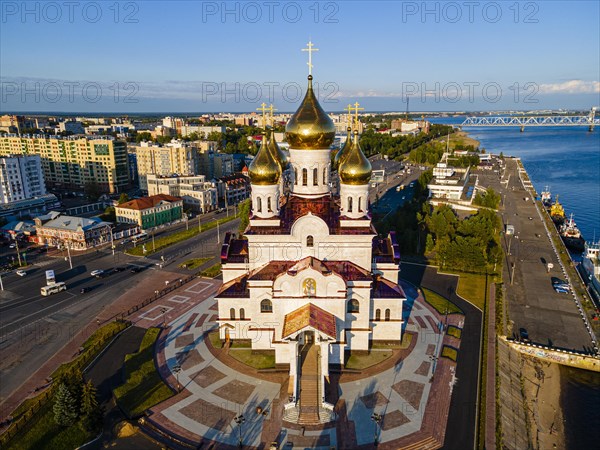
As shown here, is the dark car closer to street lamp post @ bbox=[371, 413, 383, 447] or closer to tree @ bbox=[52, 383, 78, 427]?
street lamp post @ bbox=[371, 413, 383, 447]

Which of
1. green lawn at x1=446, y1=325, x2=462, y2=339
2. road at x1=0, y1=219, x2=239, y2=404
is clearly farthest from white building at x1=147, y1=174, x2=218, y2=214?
green lawn at x1=446, y1=325, x2=462, y2=339

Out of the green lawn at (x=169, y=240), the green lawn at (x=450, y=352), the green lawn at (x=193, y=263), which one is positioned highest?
the green lawn at (x=169, y=240)

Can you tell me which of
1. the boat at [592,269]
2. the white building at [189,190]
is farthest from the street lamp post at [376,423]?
the white building at [189,190]

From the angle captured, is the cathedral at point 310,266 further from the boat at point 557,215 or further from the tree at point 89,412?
the boat at point 557,215

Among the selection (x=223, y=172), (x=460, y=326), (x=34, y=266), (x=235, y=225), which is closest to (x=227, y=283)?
(x=460, y=326)

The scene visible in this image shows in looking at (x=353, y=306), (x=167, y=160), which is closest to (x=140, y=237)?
(x=167, y=160)

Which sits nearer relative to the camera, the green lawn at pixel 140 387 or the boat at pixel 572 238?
the green lawn at pixel 140 387

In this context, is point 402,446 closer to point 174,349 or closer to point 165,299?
point 174,349

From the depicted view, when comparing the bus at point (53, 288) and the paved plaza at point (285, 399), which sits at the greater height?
the bus at point (53, 288)
